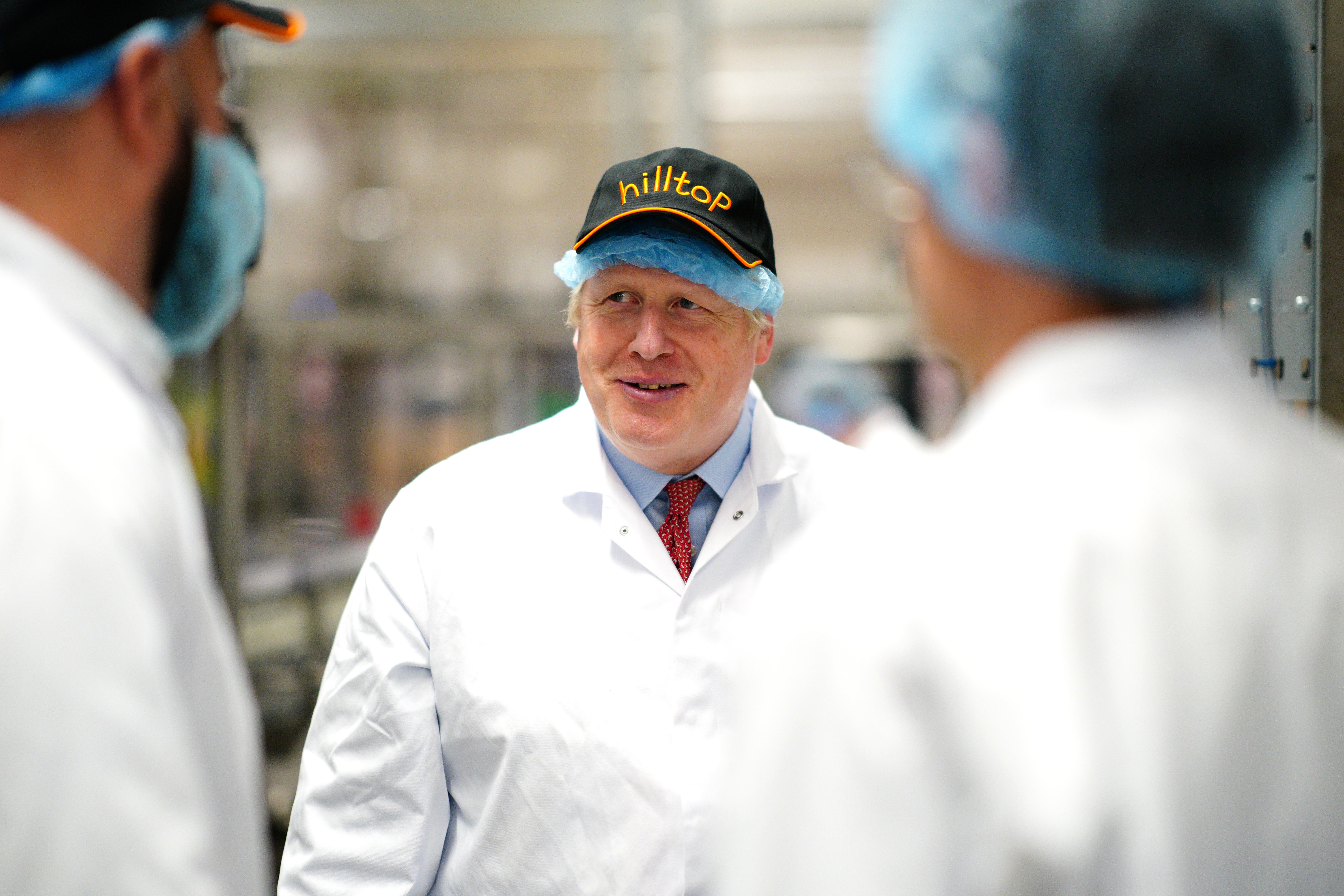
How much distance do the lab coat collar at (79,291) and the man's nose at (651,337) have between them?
84cm

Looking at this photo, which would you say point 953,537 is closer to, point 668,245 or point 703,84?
point 668,245

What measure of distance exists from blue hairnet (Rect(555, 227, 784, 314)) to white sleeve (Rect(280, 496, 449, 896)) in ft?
1.76

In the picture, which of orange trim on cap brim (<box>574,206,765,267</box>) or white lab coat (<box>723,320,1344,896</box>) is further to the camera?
orange trim on cap brim (<box>574,206,765,267</box>)

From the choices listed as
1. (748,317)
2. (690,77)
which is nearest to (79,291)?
(748,317)

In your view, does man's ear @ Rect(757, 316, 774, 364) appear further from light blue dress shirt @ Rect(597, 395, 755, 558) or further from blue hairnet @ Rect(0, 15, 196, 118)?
blue hairnet @ Rect(0, 15, 196, 118)

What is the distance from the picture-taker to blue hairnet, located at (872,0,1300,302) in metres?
0.61

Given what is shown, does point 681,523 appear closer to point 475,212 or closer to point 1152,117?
point 1152,117

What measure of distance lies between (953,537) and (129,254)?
615 mm

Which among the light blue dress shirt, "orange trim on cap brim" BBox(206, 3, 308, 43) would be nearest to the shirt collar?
the light blue dress shirt

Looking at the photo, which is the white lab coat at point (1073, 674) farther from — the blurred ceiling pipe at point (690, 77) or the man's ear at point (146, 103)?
the blurred ceiling pipe at point (690, 77)

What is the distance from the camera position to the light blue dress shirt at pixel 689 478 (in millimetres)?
1622

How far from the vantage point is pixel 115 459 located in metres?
0.70

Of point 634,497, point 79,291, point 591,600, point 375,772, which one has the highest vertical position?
point 79,291

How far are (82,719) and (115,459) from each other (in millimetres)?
160
